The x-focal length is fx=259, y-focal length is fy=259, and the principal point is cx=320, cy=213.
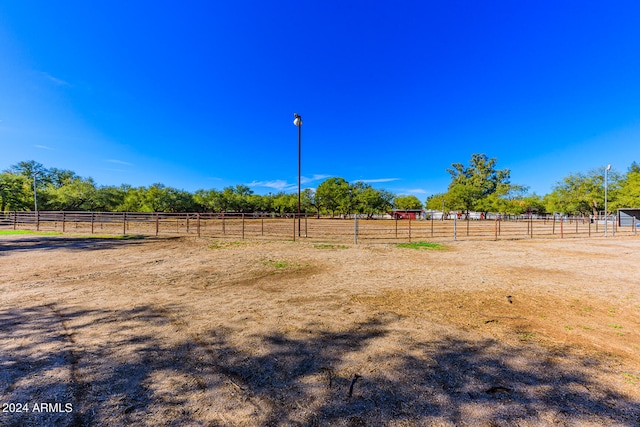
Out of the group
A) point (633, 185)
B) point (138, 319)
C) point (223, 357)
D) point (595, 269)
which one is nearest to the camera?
point (223, 357)

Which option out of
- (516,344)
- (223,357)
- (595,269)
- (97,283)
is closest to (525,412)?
(516,344)

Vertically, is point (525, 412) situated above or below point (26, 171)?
below

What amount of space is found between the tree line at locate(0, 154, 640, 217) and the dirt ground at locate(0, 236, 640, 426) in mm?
45564

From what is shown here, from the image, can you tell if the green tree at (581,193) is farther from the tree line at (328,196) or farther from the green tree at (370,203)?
the green tree at (370,203)

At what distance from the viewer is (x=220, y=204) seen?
59.3 meters

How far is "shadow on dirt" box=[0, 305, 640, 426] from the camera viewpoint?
1894mm

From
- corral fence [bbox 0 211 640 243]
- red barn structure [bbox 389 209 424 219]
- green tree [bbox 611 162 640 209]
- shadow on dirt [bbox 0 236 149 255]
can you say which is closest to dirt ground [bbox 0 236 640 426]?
shadow on dirt [bbox 0 236 149 255]

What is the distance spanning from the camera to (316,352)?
9.15ft

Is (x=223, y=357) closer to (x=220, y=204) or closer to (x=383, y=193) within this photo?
(x=220, y=204)

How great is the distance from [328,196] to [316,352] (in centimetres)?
5882

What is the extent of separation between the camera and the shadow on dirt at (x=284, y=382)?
74.5 inches

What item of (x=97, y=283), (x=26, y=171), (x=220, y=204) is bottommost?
(x=97, y=283)

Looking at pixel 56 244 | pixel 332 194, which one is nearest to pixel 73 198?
pixel 56 244

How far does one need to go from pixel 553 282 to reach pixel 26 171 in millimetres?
81459
